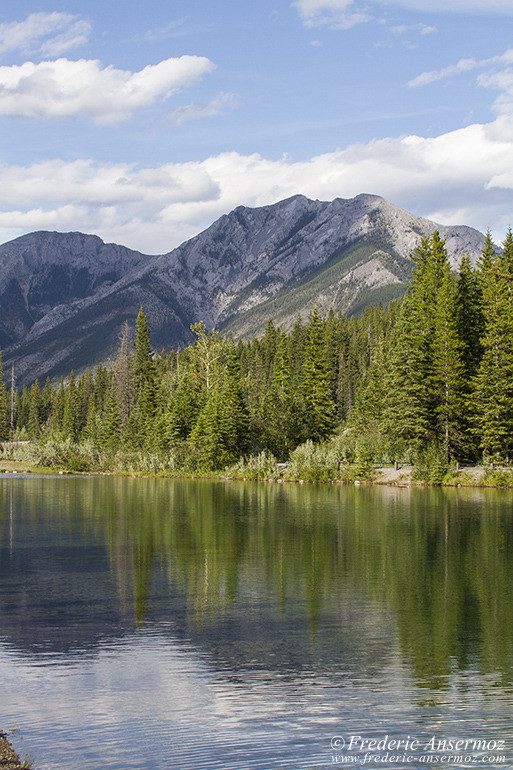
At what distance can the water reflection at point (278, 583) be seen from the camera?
48.0ft

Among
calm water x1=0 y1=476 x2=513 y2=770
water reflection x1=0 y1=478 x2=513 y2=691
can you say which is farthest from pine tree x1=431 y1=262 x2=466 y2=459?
calm water x1=0 y1=476 x2=513 y2=770

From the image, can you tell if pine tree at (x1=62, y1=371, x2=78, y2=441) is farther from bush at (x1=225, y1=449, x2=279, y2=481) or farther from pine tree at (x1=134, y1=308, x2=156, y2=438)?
bush at (x1=225, y1=449, x2=279, y2=481)

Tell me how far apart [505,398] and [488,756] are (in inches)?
2172

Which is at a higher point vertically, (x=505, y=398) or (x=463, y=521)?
(x=505, y=398)

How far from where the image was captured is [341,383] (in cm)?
14862

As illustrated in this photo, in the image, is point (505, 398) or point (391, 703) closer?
point (391, 703)

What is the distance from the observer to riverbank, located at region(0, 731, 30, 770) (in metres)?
8.91

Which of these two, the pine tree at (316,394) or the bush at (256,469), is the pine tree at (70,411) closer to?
the pine tree at (316,394)

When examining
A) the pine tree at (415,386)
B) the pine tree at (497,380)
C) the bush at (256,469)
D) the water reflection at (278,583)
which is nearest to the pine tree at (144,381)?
the bush at (256,469)

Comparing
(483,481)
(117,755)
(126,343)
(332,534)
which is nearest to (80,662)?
(117,755)

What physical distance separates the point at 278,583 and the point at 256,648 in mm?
6113

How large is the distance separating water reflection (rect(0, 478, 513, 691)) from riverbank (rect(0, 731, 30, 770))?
4.58 m

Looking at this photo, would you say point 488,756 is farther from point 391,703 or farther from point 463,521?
point 463,521

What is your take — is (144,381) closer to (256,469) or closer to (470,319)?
(256,469)
